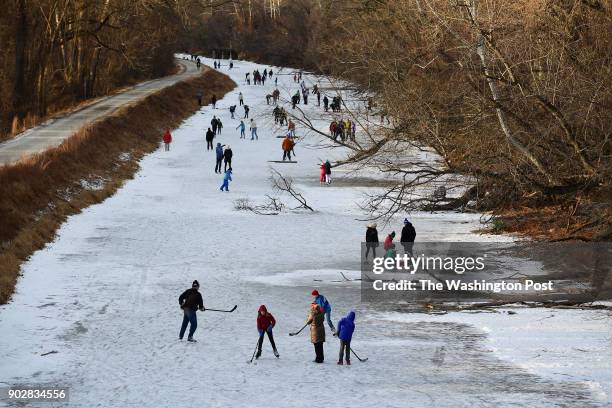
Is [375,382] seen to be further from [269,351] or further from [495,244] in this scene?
[495,244]

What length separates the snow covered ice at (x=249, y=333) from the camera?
558 inches

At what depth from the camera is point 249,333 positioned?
17.6 metres

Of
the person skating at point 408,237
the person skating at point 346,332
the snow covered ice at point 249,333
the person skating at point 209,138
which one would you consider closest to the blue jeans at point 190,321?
the snow covered ice at point 249,333

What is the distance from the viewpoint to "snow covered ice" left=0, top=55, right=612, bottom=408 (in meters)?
14.2

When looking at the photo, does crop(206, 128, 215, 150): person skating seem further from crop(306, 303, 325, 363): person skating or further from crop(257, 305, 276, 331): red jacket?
crop(306, 303, 325, 363): person skating

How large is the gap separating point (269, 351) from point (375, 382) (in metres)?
2.36

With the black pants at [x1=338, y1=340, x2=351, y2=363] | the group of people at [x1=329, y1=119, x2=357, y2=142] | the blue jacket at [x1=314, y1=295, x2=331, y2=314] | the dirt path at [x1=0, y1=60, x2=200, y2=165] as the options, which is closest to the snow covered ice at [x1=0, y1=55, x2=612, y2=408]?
the black pants at [x1=338, y1=340, x2=351, y2=363]

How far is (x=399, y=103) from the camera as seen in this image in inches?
941

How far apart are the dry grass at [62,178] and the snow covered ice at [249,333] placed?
0.52 meters

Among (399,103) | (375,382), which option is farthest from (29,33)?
(375,382)

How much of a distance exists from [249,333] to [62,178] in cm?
1664

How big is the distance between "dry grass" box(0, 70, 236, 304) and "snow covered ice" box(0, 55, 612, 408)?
1.70 feet

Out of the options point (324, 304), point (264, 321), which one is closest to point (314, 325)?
point (264, 321)

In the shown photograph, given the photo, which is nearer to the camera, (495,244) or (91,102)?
(495,244)
